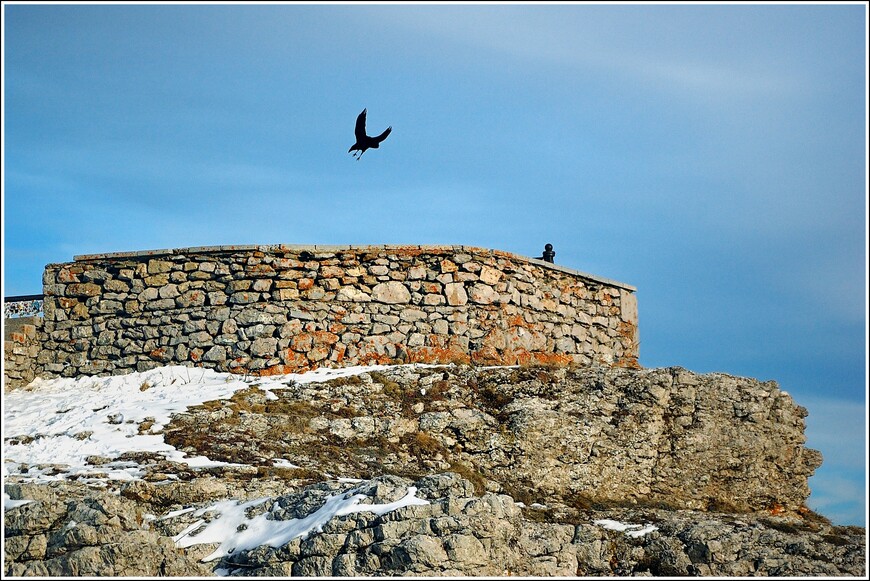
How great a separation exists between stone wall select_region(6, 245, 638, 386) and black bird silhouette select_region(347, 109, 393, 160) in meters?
1.77

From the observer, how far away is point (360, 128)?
48.7 feet

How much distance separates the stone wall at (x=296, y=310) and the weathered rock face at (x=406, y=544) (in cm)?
517

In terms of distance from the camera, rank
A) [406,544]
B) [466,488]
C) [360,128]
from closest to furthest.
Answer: [406,544] → [466,488] → [360,128]

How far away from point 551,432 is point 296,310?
455 centimetres

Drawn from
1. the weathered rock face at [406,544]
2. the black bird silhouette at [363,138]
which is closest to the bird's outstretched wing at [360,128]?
the black bird silhouette at [363,138]

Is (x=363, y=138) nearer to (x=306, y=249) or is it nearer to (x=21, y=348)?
(x=306, y=249)

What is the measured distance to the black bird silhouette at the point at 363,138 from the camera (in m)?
14.8

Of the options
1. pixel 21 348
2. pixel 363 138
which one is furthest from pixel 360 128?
pixel 21 348

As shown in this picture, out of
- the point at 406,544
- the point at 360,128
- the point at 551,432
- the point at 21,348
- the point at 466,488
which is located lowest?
the point at 406,544

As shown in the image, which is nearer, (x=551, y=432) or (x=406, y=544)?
(x=406, y=544)

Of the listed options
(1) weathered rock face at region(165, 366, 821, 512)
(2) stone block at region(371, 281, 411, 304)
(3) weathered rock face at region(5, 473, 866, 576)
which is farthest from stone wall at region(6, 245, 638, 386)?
(3) weathered rock face at region(5, 473, 866, 576)

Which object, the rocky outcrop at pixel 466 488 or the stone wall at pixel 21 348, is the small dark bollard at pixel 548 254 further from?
the stone wall at pixel 21 348

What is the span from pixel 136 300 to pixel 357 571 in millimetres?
9341

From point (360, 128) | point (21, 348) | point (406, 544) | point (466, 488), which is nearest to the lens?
point (406, 544)
